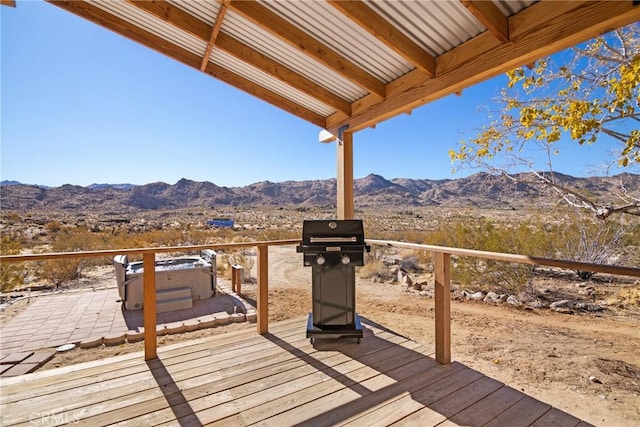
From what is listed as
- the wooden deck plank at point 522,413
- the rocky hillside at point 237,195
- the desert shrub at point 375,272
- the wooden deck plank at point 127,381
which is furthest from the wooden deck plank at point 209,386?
the rocky hillside at point 237,195

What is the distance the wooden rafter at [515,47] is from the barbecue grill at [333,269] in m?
1.30

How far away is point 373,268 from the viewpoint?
298 inches

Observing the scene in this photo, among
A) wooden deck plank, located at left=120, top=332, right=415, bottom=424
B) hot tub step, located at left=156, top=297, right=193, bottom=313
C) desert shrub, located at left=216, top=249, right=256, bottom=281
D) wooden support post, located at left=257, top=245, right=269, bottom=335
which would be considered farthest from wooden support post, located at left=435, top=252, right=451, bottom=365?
desert shrub, located at left=216, top=249, right=256, bottom=281

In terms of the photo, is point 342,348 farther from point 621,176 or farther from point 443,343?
point 621,176

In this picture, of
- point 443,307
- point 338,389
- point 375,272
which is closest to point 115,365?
point 338,389

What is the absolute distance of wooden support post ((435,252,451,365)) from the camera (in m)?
2.39

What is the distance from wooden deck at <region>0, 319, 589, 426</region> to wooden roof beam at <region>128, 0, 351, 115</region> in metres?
2.64

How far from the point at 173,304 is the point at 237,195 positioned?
53191 millimetres

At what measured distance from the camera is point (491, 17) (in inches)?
71.2

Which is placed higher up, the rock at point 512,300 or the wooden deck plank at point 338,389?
the wooden deck plank at point 338,389

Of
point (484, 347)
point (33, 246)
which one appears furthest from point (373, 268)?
point (33, 246)

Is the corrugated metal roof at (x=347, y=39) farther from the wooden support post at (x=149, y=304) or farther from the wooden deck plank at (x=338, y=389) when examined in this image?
the wooden deck plank at (x=338, y=389)

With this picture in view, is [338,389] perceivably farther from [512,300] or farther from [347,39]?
[512,300]

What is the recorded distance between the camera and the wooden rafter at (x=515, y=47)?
1.50 metres
